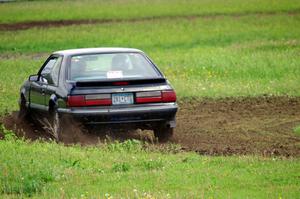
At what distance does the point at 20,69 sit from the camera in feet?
93.5

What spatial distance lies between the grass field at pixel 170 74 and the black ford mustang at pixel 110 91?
856 millimetres

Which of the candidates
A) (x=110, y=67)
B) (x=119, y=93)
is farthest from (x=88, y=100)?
(x=110, y=67)

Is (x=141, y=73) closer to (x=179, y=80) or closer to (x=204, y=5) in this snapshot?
(x=179, y=80)

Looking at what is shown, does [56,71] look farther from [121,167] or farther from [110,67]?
[121,167]

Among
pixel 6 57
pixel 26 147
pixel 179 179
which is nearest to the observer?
pixel 179 179

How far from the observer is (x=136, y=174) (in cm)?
1159

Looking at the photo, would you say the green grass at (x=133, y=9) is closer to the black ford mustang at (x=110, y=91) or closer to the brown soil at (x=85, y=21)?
the brown soil at (x=85, y=21)

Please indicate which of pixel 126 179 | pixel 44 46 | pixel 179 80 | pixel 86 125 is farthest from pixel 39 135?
pixel 44 46

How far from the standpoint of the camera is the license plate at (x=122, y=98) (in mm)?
14875

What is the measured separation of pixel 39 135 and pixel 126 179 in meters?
5.84

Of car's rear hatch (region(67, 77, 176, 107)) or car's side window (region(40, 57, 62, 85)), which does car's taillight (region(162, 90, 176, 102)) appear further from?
car's side window (region(40, 57, 62, 85))

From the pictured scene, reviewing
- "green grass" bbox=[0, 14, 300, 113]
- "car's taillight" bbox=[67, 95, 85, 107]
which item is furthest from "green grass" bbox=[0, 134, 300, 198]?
"green grass" bbox=[0, 14, 300, 113]

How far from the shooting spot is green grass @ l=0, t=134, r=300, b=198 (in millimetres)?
10523

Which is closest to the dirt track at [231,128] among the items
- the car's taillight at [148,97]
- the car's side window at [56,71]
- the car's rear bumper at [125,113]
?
the car's rear bumper at [125,113]
